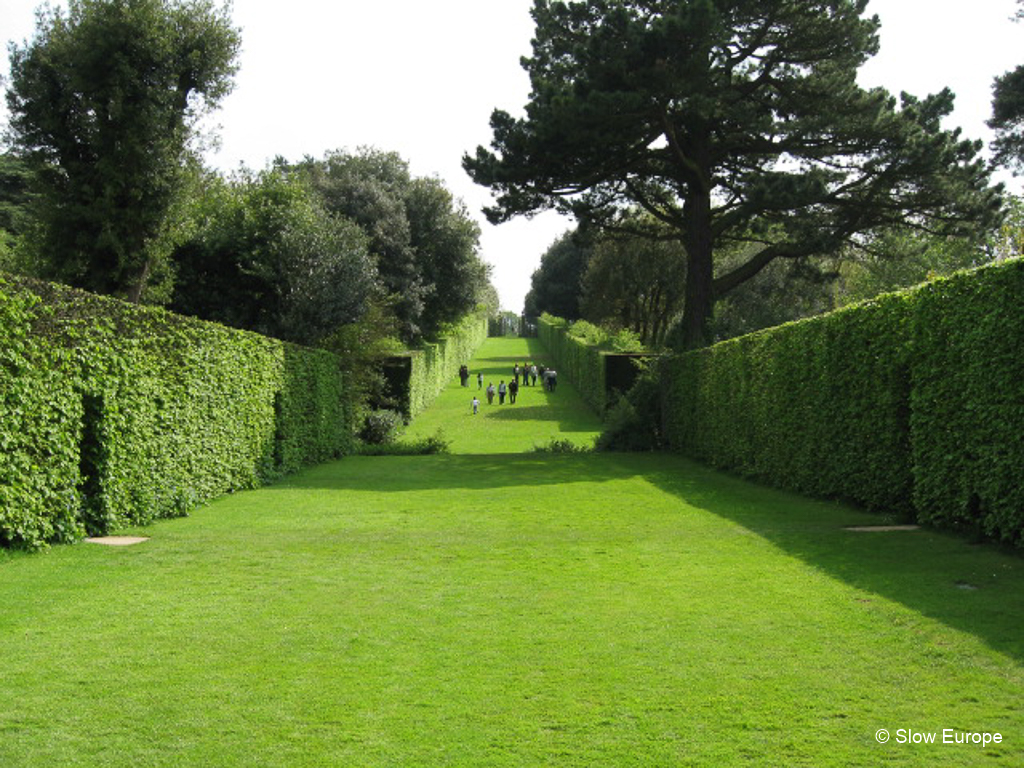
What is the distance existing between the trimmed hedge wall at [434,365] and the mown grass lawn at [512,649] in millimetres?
26649

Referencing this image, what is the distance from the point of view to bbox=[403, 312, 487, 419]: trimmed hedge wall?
127ft

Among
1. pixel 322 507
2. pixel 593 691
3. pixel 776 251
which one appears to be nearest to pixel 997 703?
pixel 593 691

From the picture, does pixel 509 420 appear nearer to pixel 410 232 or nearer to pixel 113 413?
pixel 410 232

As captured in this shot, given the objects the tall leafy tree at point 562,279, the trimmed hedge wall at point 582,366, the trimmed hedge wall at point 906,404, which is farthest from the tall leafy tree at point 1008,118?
the tall leafy tree at point 562,279

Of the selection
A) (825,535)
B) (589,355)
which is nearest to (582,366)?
(589,355)

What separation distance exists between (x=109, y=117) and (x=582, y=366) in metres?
27.6

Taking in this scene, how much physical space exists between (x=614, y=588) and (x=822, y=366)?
313 inches

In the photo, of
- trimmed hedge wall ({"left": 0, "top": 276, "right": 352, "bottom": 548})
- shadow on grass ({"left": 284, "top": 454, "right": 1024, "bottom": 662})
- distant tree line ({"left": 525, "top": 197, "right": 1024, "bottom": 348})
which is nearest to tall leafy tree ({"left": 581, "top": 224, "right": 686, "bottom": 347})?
distant tree line ({"left": 525, "top": 197, "right": 1024, "bottom": 348})

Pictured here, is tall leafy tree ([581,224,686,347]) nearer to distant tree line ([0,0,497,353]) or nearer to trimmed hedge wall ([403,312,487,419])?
trimmed hedge wall ([403,312,487,419])

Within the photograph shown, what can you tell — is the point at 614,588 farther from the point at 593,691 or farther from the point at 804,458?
the point at 804,458

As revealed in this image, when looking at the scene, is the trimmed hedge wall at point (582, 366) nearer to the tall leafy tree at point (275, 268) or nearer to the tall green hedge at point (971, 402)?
the tall leafy tree at point (275, 268)

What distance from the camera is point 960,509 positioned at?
33.1ft

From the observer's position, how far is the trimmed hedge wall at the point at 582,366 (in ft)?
128

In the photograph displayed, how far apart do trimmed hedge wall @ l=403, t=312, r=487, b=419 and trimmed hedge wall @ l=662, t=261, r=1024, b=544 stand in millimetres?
21205
